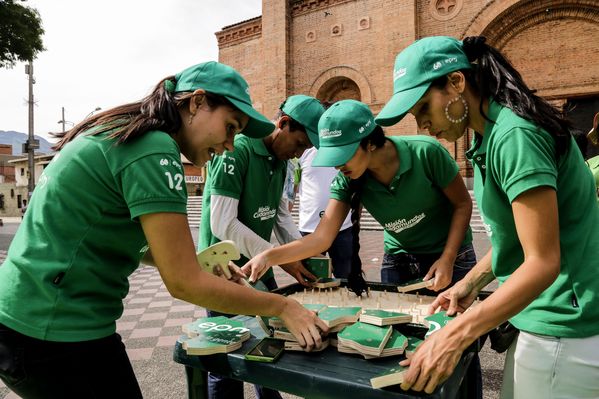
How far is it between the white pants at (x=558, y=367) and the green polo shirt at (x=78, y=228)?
3.51ft

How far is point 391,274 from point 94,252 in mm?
1671

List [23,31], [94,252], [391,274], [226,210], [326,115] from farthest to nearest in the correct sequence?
[23,31]
[391,274]
[226,210]
[326,115]
[94,252]

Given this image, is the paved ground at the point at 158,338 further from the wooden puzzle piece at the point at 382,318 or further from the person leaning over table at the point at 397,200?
the wooden puzzle piece at the point at 382,318

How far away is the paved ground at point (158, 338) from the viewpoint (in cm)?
280

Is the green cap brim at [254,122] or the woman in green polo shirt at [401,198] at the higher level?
the green cap brim at [254,122]

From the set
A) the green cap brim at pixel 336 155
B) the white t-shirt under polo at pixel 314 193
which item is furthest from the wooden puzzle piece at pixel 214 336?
the white t-shirt under polo at pixel 314 193

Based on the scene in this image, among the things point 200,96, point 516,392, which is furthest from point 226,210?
point 516,392

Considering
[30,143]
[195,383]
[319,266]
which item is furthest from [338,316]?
[30,143]

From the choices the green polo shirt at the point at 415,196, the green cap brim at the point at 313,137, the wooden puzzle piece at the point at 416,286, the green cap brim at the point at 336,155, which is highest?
the green cap brim at the point at 313,137

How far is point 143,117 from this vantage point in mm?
1180

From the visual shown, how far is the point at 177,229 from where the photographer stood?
1.07 m

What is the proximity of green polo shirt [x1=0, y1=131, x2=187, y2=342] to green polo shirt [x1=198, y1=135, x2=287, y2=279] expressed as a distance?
93 centimetres

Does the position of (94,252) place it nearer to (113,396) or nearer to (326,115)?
(113,396)

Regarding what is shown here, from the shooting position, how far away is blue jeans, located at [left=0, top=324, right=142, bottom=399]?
1.11 m
